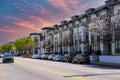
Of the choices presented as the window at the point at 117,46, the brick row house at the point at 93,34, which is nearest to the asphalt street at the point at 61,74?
the brick row house at the point at 93,34

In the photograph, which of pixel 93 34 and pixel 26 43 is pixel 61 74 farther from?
pixel 26 43

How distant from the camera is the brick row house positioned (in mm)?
54125

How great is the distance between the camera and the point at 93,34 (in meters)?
61.1

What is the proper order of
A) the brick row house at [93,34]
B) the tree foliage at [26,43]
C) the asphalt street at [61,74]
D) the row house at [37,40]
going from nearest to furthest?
1. the asphalt street at [61,74]
2. the brick row house at [93,34]
3. the tree foliage at [26,43]
4. the row house at [37,40]

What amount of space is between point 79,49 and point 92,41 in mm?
10919

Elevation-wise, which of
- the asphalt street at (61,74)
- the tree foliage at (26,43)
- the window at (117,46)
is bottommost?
the asphalt street at (61,74)

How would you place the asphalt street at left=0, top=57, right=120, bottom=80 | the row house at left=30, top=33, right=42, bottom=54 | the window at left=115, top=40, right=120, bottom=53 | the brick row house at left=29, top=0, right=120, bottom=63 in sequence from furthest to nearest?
the row house at left=30, top=33, right=42, bottom=54 < the window at left=115, top=40, right=120, bottom=53 < the brick row house at left=29, top=0, right=120, bottom=63 < the asphalt street at left=0, top=57, right=120, bottom=80

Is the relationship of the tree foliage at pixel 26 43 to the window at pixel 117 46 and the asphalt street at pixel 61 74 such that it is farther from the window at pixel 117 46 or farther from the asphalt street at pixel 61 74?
the asphalt street at pixel 61 74

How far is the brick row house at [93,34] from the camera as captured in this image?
178 feet

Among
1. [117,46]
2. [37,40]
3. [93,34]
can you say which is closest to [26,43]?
[37,40]

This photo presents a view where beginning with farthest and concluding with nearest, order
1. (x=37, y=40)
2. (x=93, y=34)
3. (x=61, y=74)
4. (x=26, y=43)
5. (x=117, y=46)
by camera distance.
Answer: (x=37, y=40)
(x=26, y=43)
(x=93, y=34)
(x=117, y=46)
(x=61, y=74)

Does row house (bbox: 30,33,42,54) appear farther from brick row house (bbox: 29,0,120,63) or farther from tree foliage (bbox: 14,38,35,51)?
brick row house (bbox: 29,0,120,63)

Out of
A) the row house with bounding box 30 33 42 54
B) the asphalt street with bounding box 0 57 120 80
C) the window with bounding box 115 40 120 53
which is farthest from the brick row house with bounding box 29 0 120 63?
the row house with bounding box 30 33 42 54

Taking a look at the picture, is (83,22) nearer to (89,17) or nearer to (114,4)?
(89,17)
